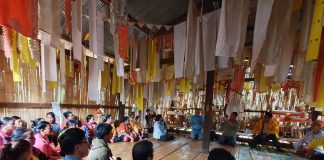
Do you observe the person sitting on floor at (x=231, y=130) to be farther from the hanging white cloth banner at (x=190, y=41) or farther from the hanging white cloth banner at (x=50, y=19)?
the hanging white cloth banner at (x=50, y=19)

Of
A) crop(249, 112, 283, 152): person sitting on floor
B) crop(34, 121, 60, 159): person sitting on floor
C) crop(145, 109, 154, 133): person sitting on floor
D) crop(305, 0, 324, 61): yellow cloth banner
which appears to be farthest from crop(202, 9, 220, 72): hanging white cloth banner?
crop(145, 109, 154, 133): person sitting on floor

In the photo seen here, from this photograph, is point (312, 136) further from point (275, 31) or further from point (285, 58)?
point (275, 31)

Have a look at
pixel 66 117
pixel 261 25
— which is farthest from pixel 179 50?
pixel 66 117

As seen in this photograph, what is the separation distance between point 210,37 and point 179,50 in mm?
622

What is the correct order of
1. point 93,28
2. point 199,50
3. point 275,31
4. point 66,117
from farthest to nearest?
point 66,117 < point 199,50 < point 93,28 < point 275,31

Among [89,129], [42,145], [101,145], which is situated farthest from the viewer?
[89,129]

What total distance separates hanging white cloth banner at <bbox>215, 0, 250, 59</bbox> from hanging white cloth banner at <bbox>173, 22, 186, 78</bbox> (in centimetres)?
137

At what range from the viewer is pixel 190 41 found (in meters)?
3.45

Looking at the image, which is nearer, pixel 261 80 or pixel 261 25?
pixel 261 25

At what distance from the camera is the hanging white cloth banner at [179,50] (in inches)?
151

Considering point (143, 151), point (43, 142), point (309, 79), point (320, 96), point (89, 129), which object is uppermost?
point (309, 79)

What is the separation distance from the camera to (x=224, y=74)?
6.62 meters

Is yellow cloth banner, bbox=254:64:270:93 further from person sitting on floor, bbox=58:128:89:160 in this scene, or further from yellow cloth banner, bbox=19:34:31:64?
yellow cloth banner, bbox=19:34:31:64

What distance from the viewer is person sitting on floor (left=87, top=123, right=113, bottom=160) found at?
236 cm
